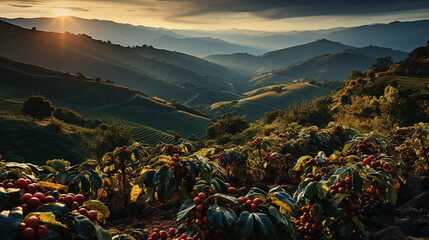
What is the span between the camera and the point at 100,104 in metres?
132

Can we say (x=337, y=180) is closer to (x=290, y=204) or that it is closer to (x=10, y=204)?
(x=290, y=204)

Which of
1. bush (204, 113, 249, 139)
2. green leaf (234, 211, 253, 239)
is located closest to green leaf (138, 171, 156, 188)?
green leaf (234, 211, 253, 239)

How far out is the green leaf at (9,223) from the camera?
201 centimetres

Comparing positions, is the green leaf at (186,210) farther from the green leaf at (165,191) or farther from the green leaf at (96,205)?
the green leaf at (96,205)

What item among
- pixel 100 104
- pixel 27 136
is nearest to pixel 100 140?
pixel 27 136

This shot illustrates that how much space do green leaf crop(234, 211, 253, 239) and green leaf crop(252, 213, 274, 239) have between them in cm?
11

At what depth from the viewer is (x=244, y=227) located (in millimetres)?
2744

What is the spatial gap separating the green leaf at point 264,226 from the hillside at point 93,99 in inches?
4228

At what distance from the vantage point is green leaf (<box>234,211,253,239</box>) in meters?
2.70

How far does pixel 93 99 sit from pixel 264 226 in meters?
150

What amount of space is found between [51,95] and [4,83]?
22447mm

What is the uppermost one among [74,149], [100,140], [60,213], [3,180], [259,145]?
[60,213]

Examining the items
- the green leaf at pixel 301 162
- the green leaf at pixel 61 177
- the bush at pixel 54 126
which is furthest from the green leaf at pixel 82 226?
the bush at pixel 54 126

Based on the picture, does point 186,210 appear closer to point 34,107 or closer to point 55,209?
point 55,209
